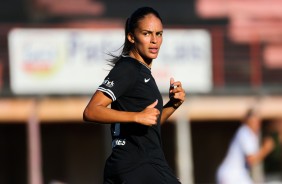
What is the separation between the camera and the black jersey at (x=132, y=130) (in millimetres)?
4844

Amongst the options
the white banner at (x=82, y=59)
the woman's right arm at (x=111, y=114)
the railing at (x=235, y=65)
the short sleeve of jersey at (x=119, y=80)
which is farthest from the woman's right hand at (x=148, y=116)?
the railing at (x=235, y=65)

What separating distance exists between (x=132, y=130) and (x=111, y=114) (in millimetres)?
249

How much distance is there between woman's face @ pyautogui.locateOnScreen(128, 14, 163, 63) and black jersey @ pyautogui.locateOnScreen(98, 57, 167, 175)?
0.30ft

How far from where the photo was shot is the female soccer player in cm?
478

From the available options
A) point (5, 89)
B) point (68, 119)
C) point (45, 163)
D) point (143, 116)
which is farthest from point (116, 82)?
point (45, 163)

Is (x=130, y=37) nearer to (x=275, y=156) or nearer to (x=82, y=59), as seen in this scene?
(x=82, y=59)

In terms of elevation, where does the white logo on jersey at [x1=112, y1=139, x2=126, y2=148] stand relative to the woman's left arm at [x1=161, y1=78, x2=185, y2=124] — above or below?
below

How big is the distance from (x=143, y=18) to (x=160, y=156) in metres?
0.75

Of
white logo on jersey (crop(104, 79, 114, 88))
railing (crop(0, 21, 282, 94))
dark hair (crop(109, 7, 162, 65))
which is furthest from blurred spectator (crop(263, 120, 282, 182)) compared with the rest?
white logo on jersey (crop(104, 79, 114, 88))

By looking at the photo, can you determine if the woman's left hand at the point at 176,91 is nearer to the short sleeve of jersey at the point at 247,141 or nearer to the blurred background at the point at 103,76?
the short sleeve of jersey at the point at 247,141

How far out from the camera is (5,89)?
1479 centimetres

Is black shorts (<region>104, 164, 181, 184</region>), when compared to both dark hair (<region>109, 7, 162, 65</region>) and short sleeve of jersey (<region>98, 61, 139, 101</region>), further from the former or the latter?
dark hair (<region>109, 7, 162, 65</region>)

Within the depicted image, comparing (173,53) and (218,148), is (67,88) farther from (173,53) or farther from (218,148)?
(218,148)

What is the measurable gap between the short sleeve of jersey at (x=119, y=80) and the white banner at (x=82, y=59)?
960 cm
